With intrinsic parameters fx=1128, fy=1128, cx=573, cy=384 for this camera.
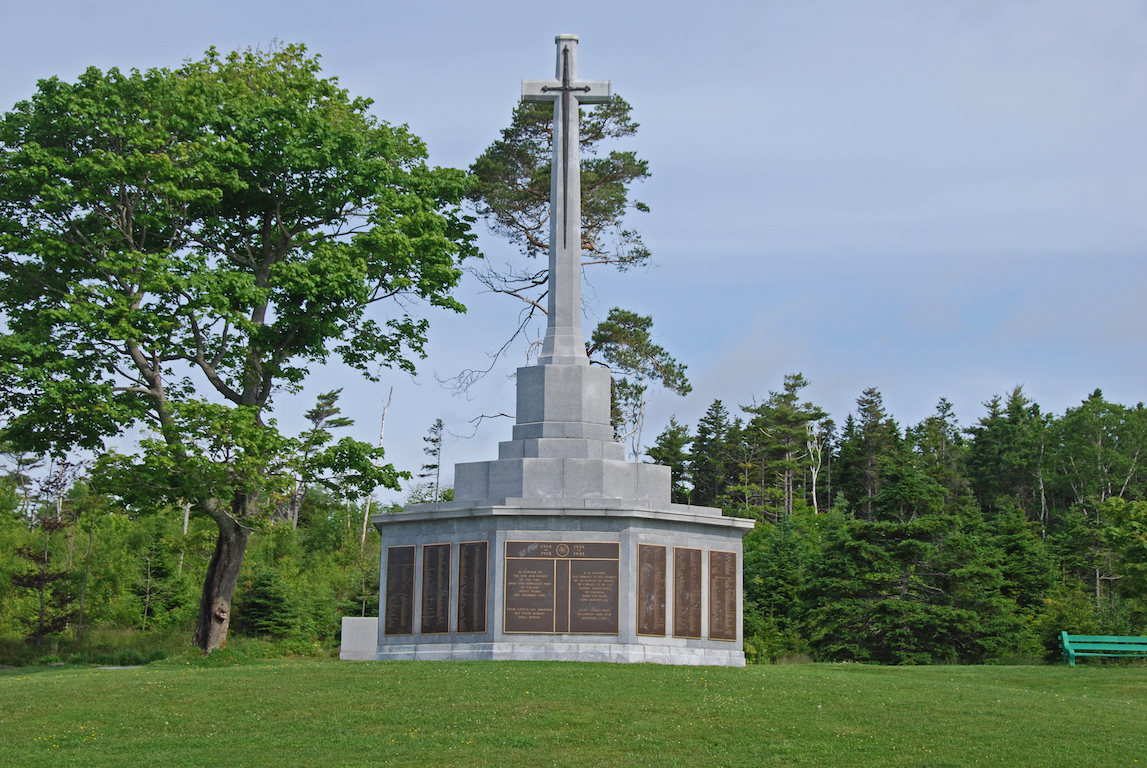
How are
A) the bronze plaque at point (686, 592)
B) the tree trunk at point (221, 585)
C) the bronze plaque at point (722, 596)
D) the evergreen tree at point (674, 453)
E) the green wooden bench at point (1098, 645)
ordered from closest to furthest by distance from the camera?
1. the bronze plaque at point (686, 592)
2. the bronze plaque at point (722, 596)
3. the green wooden bench at point (1098, 645)
4. the tree trunk at point (221, 585)
5. the evergreen tree at point (674, 453)

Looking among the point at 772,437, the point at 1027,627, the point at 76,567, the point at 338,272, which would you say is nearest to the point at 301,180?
the point at 338,272

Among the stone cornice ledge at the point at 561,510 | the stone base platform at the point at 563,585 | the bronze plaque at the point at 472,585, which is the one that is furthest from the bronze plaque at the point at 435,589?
the stone cornice ledge at the point at 561,510

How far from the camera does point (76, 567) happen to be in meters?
39.4

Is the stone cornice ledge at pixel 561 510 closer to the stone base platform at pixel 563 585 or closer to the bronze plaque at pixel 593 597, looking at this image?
the stone base platform at pixel 563 585

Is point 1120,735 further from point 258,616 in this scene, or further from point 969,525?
point 969,525

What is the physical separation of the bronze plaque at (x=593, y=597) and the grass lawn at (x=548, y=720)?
1.72 metres

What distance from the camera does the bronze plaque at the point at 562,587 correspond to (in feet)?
58.9

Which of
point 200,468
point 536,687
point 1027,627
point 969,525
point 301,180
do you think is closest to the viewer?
point 536,687

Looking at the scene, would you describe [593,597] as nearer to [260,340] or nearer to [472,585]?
[472,585]

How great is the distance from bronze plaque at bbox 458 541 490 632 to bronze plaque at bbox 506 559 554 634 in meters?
0.44

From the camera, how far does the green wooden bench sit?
74.7 ft

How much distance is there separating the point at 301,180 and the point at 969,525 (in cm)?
2875

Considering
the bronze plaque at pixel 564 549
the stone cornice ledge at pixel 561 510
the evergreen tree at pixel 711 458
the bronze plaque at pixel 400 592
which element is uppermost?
the evergreen tree at pixel 711 458

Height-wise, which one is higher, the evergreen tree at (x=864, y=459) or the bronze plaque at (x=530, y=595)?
the evergreen tree at (x=864, y=459)
